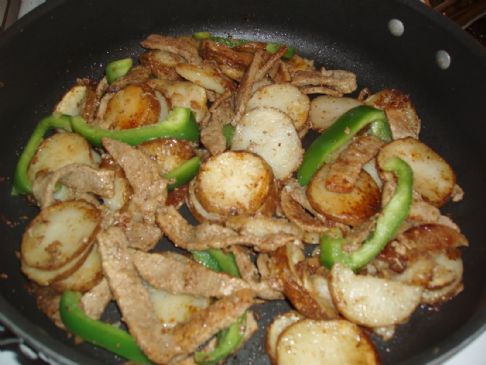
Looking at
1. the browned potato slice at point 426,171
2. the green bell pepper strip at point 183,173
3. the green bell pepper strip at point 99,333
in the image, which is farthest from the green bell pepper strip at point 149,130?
the browned potato slice at point 426,171

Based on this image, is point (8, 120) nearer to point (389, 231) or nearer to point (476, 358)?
point (389, 231)

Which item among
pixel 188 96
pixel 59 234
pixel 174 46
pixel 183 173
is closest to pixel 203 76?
pixel 188 96

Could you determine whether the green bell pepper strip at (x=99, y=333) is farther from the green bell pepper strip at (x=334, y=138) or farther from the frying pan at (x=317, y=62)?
the green bell pepper strip at (x=334, y=138)

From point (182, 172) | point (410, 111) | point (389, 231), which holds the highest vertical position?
point (410, 111)

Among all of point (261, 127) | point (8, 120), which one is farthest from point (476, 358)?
point (8, 120)

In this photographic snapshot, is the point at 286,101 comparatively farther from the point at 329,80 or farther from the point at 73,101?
the point at 73,101
